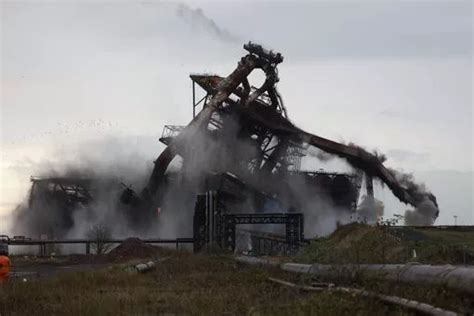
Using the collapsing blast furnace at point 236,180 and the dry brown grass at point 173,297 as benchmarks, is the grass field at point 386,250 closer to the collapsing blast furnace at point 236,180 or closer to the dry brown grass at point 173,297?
the dry brown grass at point 173,297

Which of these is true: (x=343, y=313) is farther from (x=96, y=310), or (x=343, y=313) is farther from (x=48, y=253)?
(x=48, y=253)

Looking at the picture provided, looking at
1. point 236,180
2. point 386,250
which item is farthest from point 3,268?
point 236,180

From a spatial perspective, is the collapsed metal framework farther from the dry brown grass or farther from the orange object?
the orange object

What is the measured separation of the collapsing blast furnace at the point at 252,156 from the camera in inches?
2168

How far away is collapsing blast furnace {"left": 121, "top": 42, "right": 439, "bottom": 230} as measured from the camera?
5506 centimetres

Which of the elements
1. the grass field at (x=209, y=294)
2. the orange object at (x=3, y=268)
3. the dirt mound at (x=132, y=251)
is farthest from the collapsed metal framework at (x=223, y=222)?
the orange object at (x=3, y=268)

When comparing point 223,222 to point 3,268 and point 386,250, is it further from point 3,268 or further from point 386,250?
point 3,268

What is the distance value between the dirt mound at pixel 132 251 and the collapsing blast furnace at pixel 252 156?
8837mm

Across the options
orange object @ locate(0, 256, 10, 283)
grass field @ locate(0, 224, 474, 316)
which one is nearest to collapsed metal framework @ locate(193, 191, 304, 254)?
grass field @ locate(0, 224, 474, 316)

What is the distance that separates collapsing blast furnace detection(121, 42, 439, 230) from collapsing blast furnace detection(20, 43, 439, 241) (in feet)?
0.27

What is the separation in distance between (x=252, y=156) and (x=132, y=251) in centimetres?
1419

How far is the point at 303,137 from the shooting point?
187ft

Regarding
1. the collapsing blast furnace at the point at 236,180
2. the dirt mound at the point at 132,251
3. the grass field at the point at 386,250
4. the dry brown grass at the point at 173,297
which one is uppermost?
the collapsing blast furnace at the point at 236,180

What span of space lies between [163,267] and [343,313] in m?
20.4
